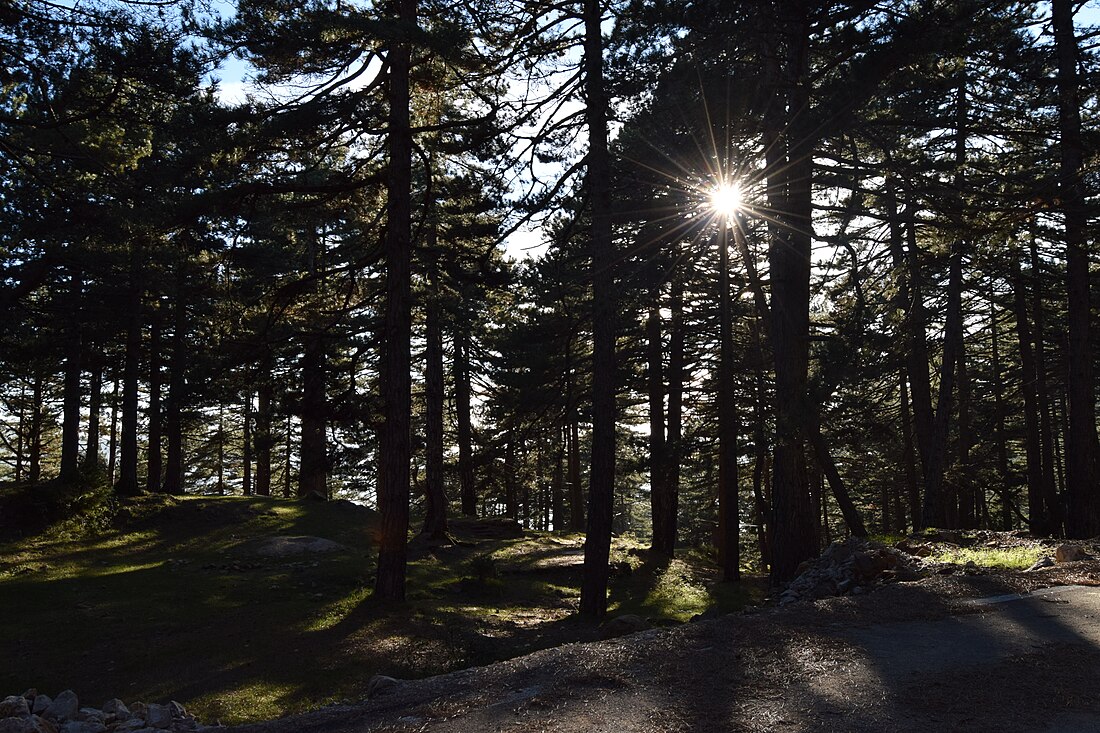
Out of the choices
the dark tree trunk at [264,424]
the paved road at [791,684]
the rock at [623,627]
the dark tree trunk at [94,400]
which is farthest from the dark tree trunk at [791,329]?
the dark tree trunk at [94,400]

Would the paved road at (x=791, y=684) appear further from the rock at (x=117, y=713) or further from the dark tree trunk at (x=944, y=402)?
the dark tree trunk at (x=944, y=402)

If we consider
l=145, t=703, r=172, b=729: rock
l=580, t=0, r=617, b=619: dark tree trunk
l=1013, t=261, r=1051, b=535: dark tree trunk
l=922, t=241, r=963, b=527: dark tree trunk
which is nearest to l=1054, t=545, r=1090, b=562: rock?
l=580, t=0, r=617, b=619: dark tree trunk

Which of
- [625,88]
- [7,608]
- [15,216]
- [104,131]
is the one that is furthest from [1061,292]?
[15,216]

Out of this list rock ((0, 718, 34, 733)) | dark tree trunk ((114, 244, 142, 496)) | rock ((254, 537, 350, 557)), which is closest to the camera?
rock ((0, 718, 34, 733))

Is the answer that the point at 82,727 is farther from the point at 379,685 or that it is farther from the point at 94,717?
the point at 379,685

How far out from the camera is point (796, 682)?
482 centimetres

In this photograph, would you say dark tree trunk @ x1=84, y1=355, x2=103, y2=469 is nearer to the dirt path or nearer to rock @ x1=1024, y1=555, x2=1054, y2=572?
the dirt path

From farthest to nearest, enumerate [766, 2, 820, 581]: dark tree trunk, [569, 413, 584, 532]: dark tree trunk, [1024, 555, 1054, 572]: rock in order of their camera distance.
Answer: [569, 413, 584, 532]: dark tree trunk → [766, 2, 820, 581]: dark tree trunk → [1024, 555, 1054, 572]: rock

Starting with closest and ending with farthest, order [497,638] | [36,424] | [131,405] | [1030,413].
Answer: [497,638], [131,405], [1030,413], [36,424]

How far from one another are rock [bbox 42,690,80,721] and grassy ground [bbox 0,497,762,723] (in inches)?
81.2

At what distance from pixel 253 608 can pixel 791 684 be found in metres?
10.9

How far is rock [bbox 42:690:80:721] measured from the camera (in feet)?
17.8

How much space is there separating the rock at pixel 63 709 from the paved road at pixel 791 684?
5.64ft

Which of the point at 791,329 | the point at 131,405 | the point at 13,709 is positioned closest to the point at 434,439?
the point at 131,405
